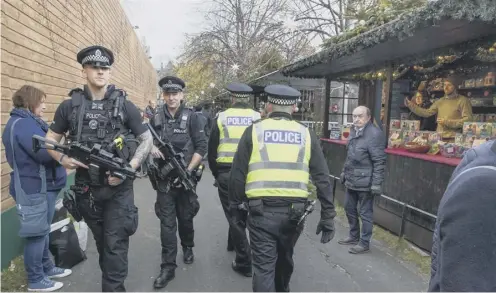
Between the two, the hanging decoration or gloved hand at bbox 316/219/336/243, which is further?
the hanging decoration

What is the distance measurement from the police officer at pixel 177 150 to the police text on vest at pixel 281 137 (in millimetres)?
1361

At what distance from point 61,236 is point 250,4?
56.6 feet

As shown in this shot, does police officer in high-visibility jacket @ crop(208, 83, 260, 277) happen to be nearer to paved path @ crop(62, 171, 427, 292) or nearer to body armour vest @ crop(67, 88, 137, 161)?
paved path @ crop(62, 171, 427, 292)

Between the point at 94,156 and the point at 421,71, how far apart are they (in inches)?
296

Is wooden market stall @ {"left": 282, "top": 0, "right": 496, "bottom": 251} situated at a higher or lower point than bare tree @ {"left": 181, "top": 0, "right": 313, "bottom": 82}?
lower

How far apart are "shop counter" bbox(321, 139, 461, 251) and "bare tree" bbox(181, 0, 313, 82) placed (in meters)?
12.2

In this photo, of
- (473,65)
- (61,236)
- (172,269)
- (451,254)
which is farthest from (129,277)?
(473,65)

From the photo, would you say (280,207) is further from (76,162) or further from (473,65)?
(473,65)

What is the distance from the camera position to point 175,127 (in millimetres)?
3885

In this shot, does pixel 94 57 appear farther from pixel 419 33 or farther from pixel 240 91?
pixel 419 33

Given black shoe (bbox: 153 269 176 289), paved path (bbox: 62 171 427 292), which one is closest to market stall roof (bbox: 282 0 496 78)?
paved path (bbox: 62 171 427 292)

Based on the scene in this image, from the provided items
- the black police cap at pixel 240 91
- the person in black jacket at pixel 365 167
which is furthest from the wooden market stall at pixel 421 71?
the black police cap at pixel 240 91

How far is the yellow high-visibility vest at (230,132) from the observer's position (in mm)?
4082

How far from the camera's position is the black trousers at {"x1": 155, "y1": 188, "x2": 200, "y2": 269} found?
3777 mm
